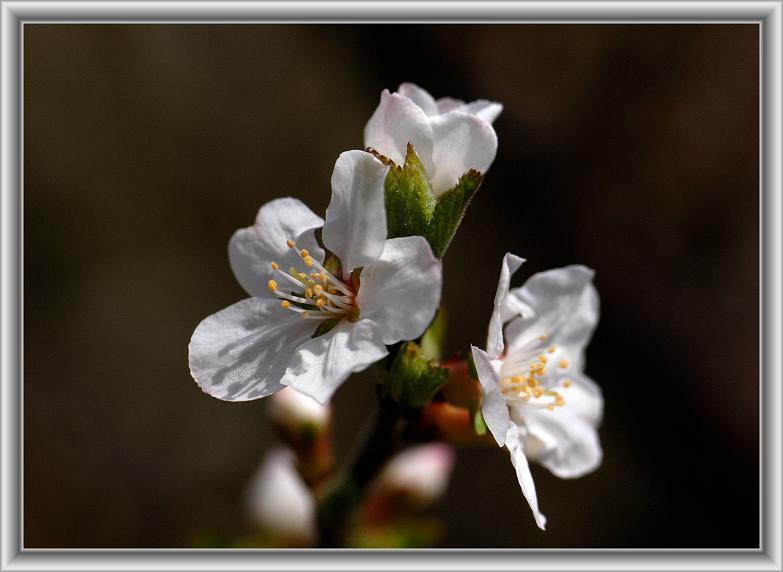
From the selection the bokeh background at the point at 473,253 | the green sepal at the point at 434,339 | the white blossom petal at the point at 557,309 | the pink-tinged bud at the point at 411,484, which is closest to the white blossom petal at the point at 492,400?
the green sepal at the point at 434,339

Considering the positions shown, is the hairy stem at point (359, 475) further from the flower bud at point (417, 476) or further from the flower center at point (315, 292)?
the flower bud at point (417, 476)

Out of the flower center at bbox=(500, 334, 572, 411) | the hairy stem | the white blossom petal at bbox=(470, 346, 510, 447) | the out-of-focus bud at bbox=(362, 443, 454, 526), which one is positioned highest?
the white blossom petal at bbox=(470, 346, 510, 447)

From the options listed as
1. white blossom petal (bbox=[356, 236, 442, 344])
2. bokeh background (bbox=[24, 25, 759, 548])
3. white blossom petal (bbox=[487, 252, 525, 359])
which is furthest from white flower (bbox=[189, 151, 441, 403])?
bokeh background (bbox=[24, 25, 759, 548])

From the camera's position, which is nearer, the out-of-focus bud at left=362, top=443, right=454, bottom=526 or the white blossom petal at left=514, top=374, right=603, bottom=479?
the white blossom petal at left=514, top=374, right=603, bottom=479

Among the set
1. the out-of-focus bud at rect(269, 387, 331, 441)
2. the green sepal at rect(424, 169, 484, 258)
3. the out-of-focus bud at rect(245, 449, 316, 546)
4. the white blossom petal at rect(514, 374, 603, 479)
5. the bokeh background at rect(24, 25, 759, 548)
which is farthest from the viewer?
the bokeh background at rect(24, 25, 759, 548)

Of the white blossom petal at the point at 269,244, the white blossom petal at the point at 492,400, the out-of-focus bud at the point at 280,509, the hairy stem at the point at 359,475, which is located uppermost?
the white blossom petal at the point at 269,244

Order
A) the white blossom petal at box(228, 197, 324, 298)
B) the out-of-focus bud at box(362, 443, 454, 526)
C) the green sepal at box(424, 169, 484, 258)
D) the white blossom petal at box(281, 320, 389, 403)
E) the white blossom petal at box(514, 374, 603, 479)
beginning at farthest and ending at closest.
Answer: the out-of-focus bud at box(362, 443, 454, 526) < the white blossom petal at box(514, 374, 603, 479) < the white blossom petal at box(228, 197, 324, 298) < the green sepal at box(424, 169, 484, 258) < the white blossom petal at box(281, 320, 389, 403)

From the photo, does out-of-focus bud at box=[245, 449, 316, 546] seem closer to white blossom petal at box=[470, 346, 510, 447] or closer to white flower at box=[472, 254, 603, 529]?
white flower at box=[472, 254, 603, 529]
